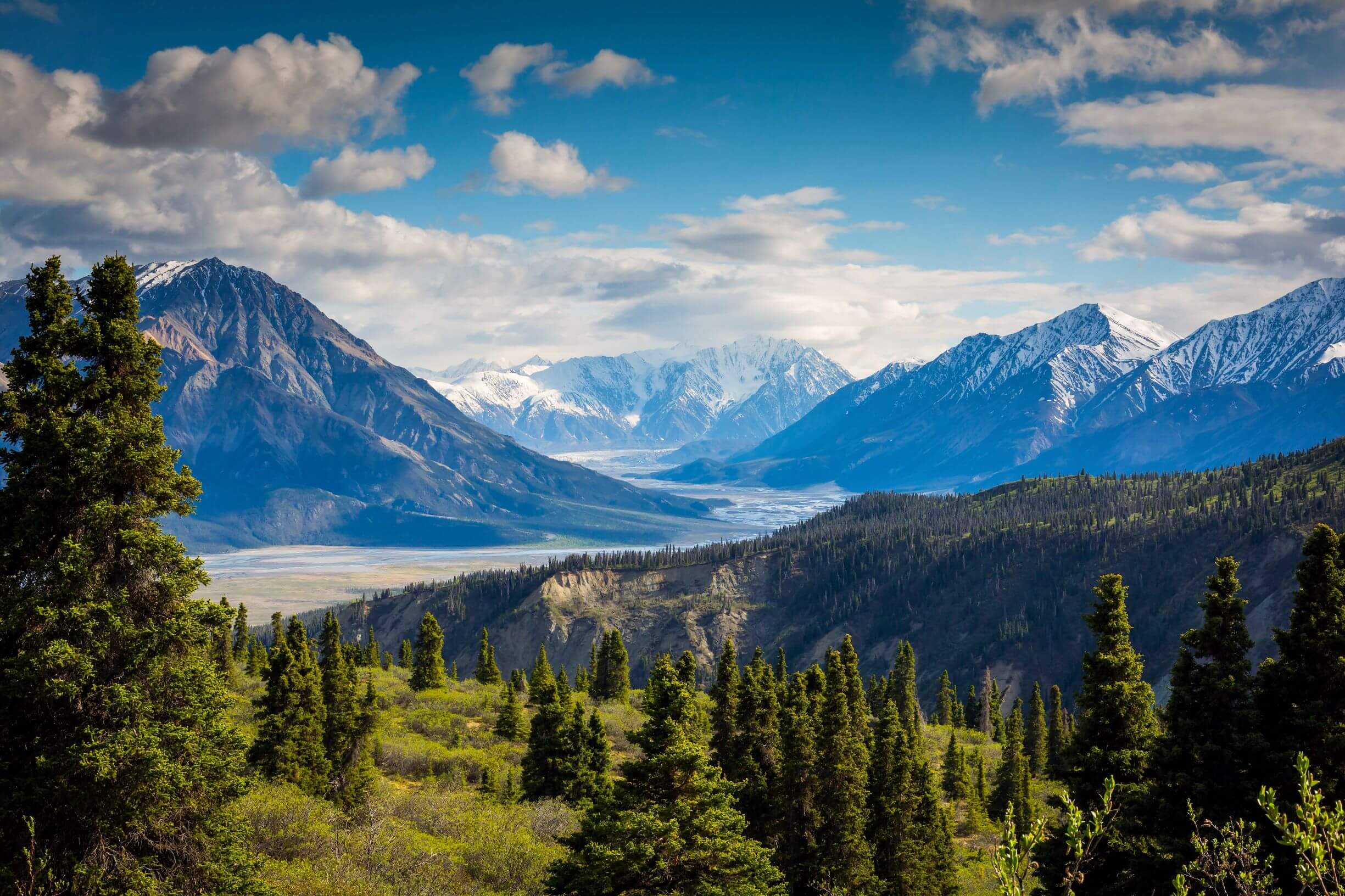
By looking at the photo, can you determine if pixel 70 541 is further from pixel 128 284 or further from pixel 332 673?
pixel 332 673

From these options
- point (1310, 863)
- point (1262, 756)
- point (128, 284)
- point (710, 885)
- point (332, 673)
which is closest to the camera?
point (1310, 863)

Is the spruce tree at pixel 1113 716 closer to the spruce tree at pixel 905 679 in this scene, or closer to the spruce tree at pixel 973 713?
the spruce tree at pixel 905 679

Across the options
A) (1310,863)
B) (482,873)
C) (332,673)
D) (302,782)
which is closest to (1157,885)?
(1310,863)

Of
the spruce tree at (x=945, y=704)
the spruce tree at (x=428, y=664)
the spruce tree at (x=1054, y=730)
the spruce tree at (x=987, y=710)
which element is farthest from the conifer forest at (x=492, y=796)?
the spruce tree at (x=945, y=704)

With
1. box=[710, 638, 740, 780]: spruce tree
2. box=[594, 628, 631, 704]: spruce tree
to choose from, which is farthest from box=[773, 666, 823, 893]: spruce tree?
box=[594, 628, 631, 704]: spruce tree

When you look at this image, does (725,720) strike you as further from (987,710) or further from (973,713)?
(973,713)

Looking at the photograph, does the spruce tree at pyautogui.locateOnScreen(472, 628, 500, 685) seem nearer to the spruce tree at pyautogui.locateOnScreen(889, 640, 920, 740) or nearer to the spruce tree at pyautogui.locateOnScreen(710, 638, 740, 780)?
the spruce tree at pyautogui.locateOnScreen(889, 640, 920, 740)
